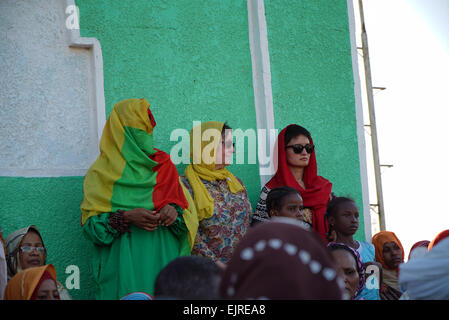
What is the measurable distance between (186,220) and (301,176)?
1.48 metres

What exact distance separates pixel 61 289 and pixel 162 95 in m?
2.27

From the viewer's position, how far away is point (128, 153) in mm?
5020

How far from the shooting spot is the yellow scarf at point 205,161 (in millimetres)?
5496

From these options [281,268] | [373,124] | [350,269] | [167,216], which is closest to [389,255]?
[350,269]

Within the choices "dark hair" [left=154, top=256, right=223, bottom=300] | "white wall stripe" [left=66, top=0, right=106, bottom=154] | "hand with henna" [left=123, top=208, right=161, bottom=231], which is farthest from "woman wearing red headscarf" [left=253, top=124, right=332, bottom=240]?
"dark hair" [left=154, top=256, right=223, bottom=300]

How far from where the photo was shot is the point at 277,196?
17.4 ft

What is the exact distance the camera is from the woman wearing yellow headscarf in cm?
527

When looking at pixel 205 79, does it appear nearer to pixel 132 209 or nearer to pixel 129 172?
pixel 129 172

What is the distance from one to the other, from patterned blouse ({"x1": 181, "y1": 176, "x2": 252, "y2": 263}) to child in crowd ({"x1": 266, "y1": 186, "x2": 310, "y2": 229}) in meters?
0.28

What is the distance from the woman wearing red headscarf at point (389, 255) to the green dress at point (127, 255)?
2.07m

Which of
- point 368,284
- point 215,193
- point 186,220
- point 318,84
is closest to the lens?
point 186,220

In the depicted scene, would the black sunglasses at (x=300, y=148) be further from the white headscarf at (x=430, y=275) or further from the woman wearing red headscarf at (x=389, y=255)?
the white headscarf at (x=430, y=275)

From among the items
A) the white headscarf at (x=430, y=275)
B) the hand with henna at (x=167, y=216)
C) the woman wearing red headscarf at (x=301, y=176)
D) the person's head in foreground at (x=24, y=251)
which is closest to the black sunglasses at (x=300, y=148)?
the woman wearing red headscarf at (x=301, y=176)
